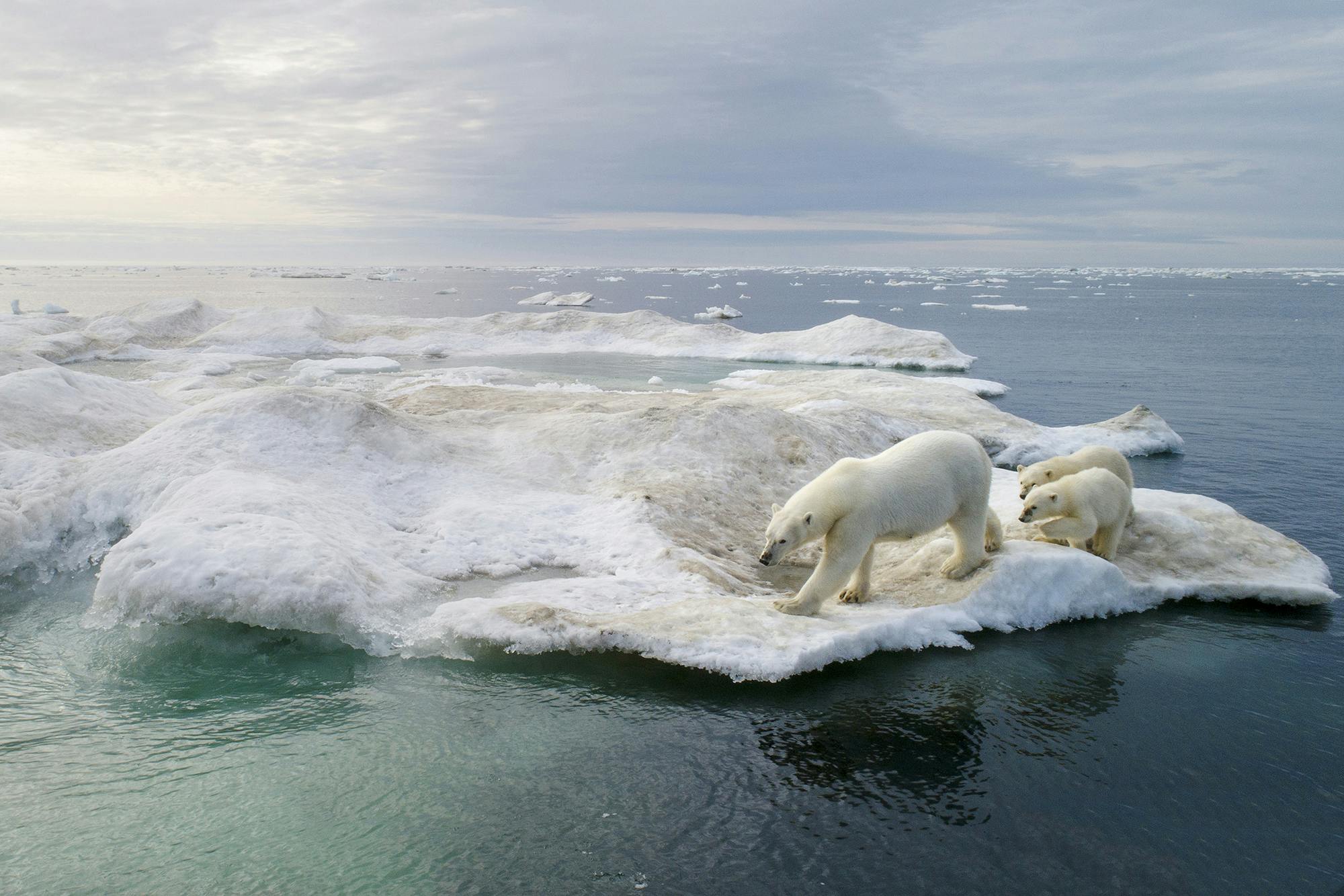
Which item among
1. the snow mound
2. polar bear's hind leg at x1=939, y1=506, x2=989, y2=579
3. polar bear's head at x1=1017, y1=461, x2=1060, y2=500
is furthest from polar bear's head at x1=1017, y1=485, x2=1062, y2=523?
polar bear's head at x1=1017, y1=461, x2=1060, y2=500

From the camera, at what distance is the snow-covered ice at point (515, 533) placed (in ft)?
32.6

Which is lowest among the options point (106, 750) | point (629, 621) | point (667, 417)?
point (106, 750)

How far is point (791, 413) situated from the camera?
19.3 meters

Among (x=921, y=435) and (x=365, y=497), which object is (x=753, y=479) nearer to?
(x=921, y=435)

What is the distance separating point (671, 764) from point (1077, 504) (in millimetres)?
7103

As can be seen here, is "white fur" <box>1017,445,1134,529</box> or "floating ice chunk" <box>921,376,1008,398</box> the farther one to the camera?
"floating ice chunk" <box>921,376,1008,398</box>

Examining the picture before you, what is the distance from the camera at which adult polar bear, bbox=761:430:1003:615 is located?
9.57m

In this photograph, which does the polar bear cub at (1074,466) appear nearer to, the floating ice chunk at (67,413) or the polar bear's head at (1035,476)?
the polar bear's head at (1035,476)

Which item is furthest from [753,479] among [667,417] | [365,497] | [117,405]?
[117,405]

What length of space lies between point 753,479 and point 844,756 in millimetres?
8740

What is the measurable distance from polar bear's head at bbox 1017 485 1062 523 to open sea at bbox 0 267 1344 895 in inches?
61.1

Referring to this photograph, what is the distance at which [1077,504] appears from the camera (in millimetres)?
11242

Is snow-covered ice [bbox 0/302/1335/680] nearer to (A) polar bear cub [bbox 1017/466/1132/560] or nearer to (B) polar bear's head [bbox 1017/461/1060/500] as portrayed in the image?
(A) polar bear cub [bbox 1017/466/1132/560]

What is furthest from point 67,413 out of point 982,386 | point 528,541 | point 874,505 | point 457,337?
point 457,337
